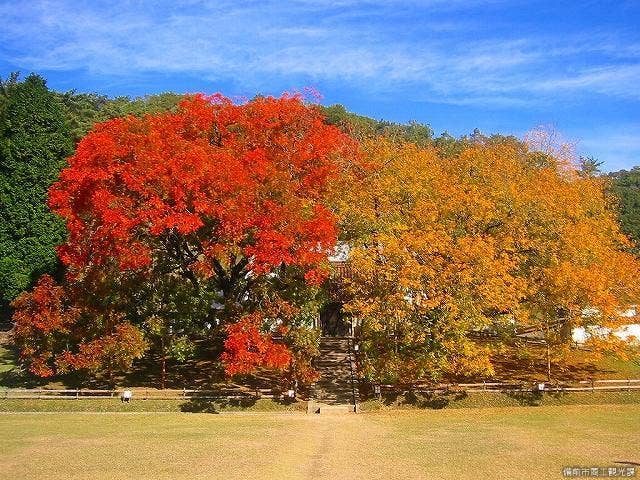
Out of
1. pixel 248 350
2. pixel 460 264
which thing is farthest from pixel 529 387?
pixel 248 350

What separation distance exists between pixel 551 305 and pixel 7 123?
3789cm

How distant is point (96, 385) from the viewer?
3347 centimetres

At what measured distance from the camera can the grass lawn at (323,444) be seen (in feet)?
58.0

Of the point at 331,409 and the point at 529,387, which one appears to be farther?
the point at 529,387

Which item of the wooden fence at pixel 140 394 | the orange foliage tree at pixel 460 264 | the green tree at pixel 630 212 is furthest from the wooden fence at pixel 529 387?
the green tree at pixel 630 212

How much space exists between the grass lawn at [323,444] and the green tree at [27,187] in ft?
50.9

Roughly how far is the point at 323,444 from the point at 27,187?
104ft

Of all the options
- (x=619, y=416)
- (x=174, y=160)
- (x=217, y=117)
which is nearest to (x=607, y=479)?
(x=619, y=416)

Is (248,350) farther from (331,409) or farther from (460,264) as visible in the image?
(460,264)

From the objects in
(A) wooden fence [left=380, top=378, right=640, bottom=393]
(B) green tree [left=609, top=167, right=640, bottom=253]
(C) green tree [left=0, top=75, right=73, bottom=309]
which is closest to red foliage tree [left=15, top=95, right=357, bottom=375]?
(A) wooden fence [left=380, top=378, right=640, bottom=393]

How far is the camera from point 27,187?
42500 millimetres

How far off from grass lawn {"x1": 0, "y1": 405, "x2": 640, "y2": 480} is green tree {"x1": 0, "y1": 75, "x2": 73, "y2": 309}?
50.9 feet

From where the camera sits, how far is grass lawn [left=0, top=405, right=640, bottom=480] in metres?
17.7

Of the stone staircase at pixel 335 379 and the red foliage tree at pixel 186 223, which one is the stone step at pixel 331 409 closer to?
the stone staircase at pixel 335 379
